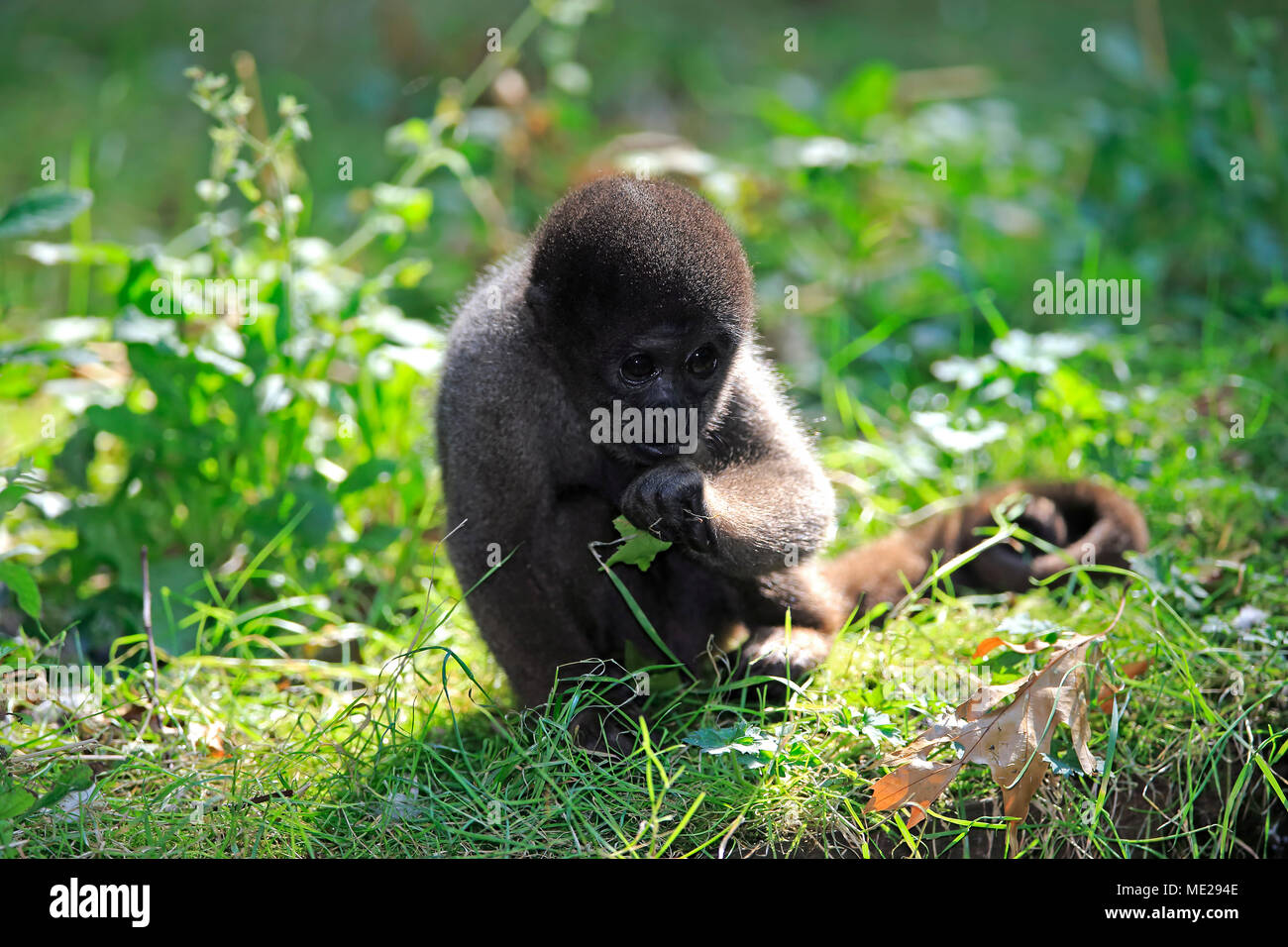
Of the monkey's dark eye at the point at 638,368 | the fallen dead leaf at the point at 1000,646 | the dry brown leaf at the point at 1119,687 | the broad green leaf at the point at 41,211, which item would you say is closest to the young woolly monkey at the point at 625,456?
the monkey's dark eye at the point at 638,368

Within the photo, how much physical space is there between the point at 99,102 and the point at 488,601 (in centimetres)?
705

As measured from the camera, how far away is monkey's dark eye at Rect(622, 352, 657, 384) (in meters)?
3.77

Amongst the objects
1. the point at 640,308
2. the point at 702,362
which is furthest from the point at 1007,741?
the point at 640,308

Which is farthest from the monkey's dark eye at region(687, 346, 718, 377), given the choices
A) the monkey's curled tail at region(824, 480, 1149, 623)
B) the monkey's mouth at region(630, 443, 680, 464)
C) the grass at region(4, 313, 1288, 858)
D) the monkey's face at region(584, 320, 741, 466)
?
the monkey's curled tail at region(824, 480, 1149, 623)

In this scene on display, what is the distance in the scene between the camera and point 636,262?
361 cm

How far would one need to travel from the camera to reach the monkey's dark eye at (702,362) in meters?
3.85

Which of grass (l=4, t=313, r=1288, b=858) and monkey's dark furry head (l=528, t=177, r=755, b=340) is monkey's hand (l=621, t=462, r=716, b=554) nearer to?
monkey's dark furry head (l=528, t=177, r=755, b=340)

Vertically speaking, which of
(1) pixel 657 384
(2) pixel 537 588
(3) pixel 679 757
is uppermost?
(1) pixel 657 384

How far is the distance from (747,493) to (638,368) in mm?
576

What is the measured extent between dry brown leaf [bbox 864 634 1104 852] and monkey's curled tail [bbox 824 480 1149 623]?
941mm

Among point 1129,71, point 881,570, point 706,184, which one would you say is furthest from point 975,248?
point 881,570

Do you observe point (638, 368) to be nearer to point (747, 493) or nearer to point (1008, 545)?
point (747, 493)

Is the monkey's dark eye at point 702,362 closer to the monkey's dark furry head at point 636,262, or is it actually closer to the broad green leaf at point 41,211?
the monkey's dark furry head at point 636,262

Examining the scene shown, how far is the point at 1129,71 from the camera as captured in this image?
712 centimetres
